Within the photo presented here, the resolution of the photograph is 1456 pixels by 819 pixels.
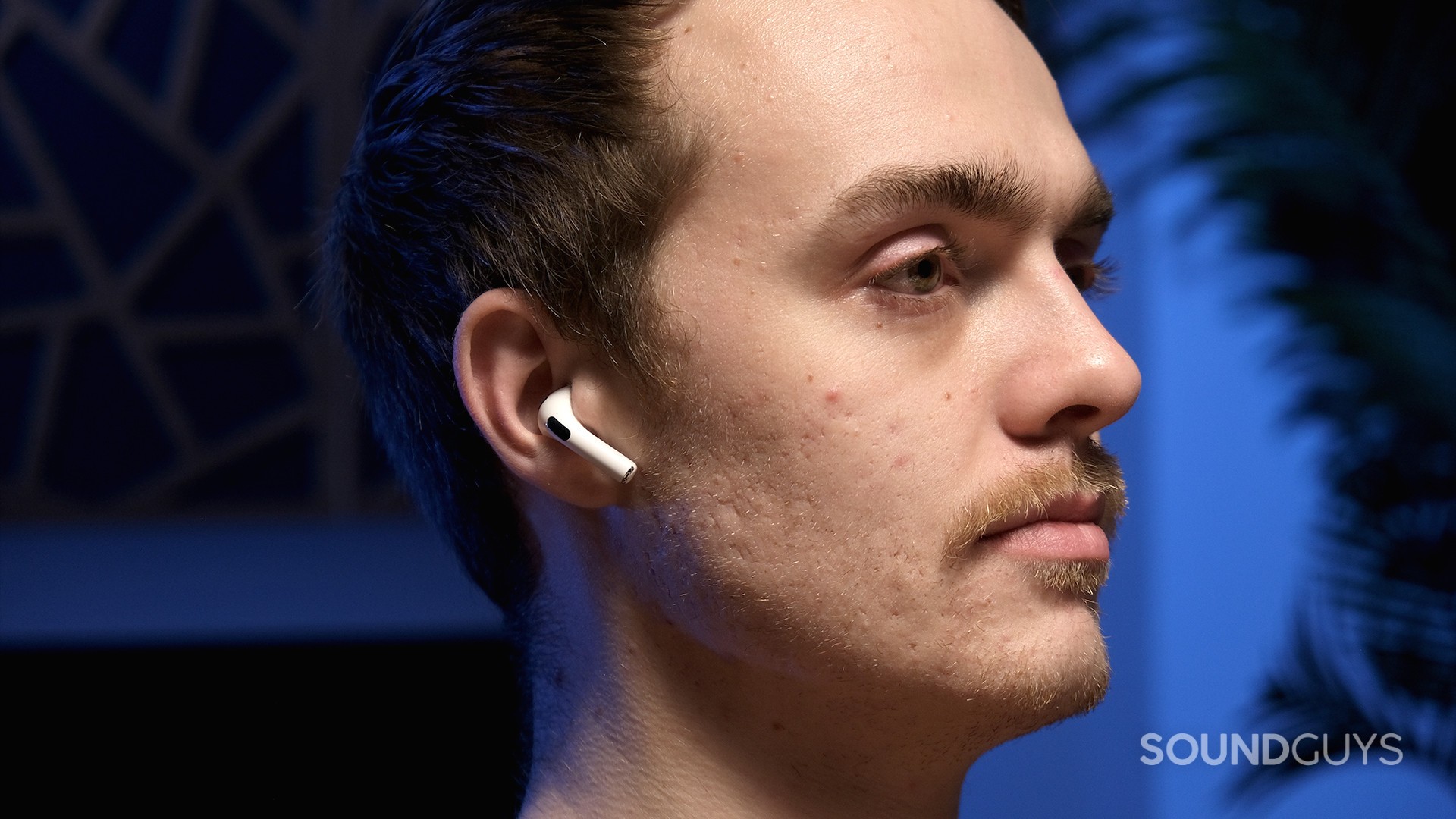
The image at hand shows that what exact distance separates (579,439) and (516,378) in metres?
0.09

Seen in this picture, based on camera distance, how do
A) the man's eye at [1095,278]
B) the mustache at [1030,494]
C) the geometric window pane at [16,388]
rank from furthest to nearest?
the geometric window pane at [16,388] < the man's eye at [1095,278] < the mustache at [1030,494]

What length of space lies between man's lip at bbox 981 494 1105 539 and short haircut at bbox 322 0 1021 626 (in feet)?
0.93

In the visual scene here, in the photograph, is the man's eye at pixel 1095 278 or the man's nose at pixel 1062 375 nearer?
the man's nose at pixel 1062 375

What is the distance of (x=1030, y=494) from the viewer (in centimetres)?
87

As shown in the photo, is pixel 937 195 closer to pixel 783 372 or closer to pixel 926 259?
pixel 926 259

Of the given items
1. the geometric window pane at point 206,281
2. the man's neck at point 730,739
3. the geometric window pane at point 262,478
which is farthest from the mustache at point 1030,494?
the geometric window pane at point 206,281

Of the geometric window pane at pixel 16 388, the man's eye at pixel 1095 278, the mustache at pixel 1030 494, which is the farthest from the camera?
the geometric window pane at pixel 16 388

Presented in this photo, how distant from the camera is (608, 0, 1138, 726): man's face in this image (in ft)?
2.83

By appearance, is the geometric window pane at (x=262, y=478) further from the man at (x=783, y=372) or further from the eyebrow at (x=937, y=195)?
the eyebrow at (x=937, y=195)

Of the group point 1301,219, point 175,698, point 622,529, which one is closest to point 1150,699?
point 1301,219

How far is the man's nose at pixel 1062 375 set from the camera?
879mm

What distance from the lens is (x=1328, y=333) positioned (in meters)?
1.78

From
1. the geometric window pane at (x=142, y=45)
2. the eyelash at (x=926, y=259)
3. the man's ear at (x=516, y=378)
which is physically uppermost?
the geometric window pane at (x=142, y=45)

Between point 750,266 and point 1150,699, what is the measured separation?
1.24m
